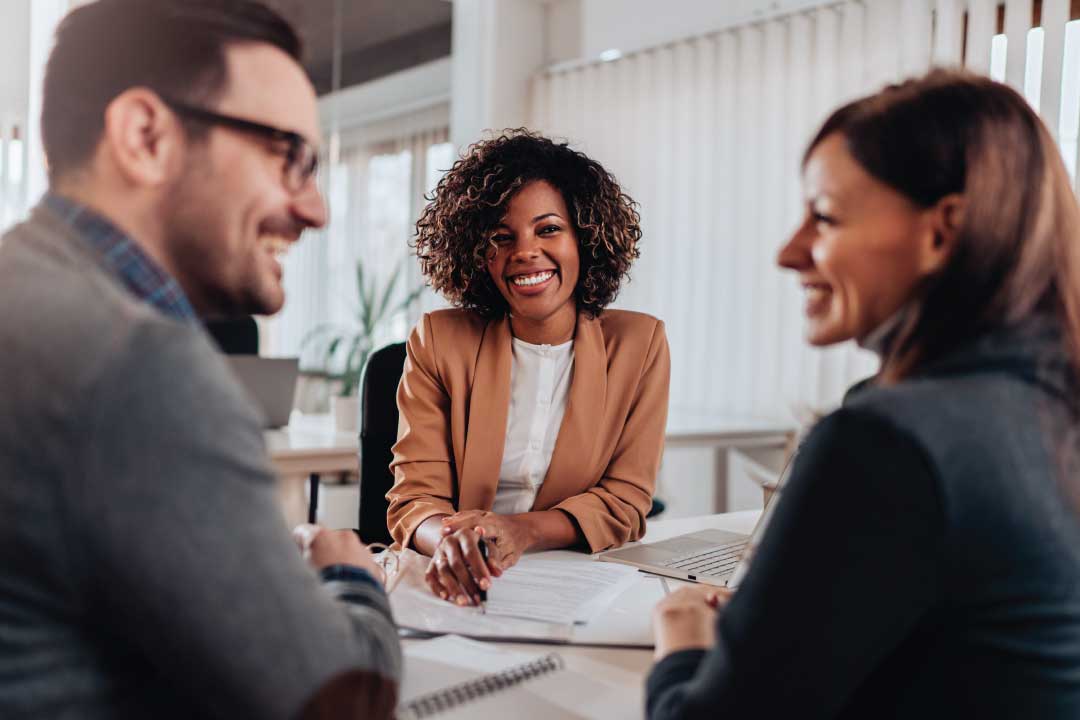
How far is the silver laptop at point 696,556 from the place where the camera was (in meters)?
1.42

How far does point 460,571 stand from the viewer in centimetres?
128

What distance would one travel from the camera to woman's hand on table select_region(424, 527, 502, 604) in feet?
4.15

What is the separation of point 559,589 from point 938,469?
77cm

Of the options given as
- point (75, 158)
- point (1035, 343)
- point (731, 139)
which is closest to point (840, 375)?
point (731, 139)

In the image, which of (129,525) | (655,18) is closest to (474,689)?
(129,525)

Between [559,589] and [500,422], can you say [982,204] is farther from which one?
[500,422]

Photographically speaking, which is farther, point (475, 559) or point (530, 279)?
point (530, 279)

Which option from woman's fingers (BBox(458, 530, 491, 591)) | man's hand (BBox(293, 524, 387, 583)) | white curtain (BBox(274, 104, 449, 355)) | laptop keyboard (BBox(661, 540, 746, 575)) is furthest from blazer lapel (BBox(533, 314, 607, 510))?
white curtain (BBox(274, 104, 449, 355))

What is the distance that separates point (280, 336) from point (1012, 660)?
190 inches

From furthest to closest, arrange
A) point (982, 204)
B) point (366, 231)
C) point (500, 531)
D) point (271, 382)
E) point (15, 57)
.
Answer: point (366, 231), point (15, 57), point (271, 382), point (500, 531), point (982, 204)

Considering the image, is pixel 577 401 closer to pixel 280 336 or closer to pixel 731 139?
pixel 731 139

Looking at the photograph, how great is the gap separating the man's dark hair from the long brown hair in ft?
2.01

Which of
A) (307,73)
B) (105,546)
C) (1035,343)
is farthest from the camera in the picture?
(307,73)

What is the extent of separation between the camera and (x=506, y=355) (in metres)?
1.89
